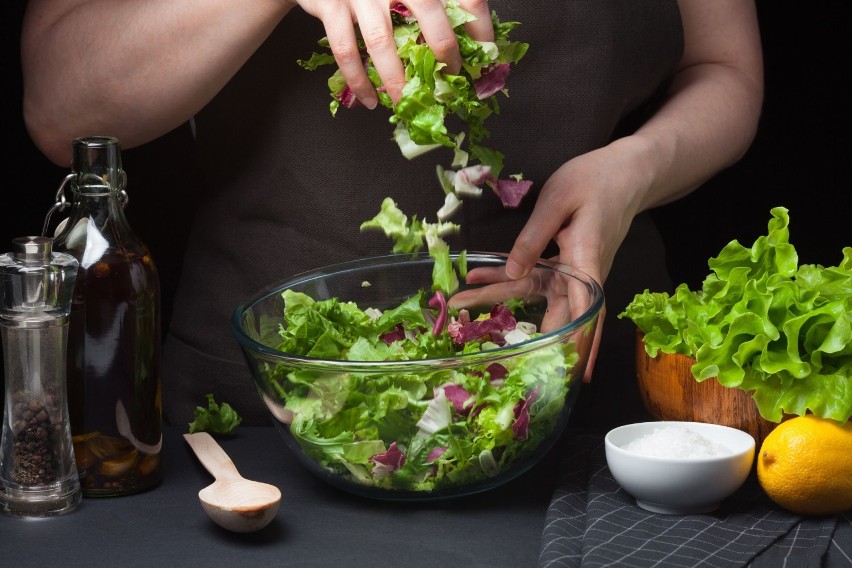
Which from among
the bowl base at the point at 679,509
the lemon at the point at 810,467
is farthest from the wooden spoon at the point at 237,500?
the lemon at the point at 810,467

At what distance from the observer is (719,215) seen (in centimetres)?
250

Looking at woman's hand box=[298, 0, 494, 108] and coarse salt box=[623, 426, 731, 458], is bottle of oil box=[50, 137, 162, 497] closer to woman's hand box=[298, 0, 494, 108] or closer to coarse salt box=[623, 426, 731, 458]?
woman's hand box=[298, 0, 494, 108]

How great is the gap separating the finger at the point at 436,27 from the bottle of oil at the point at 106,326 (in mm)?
340

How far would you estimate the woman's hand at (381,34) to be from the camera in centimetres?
107

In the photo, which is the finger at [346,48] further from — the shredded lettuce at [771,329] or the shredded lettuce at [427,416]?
the shredded lettuce at [771,329]

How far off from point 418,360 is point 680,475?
0.90ft

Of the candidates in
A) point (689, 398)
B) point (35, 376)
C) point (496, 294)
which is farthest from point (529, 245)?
point (35, 376)

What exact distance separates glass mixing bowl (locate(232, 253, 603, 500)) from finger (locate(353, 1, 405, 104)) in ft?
0.90

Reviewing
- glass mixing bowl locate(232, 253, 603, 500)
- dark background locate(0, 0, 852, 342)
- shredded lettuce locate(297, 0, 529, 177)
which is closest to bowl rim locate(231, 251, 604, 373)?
glass mixing bowl locate(232, 253, 603, 500)

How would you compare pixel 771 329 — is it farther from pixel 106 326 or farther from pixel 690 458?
pixel 106 326

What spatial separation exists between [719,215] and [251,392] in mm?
1336

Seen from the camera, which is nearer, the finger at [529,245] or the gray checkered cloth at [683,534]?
the gray checkered cloth at [683,534]

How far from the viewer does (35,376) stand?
1.09 metres

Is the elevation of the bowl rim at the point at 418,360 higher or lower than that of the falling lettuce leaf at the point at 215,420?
higher
